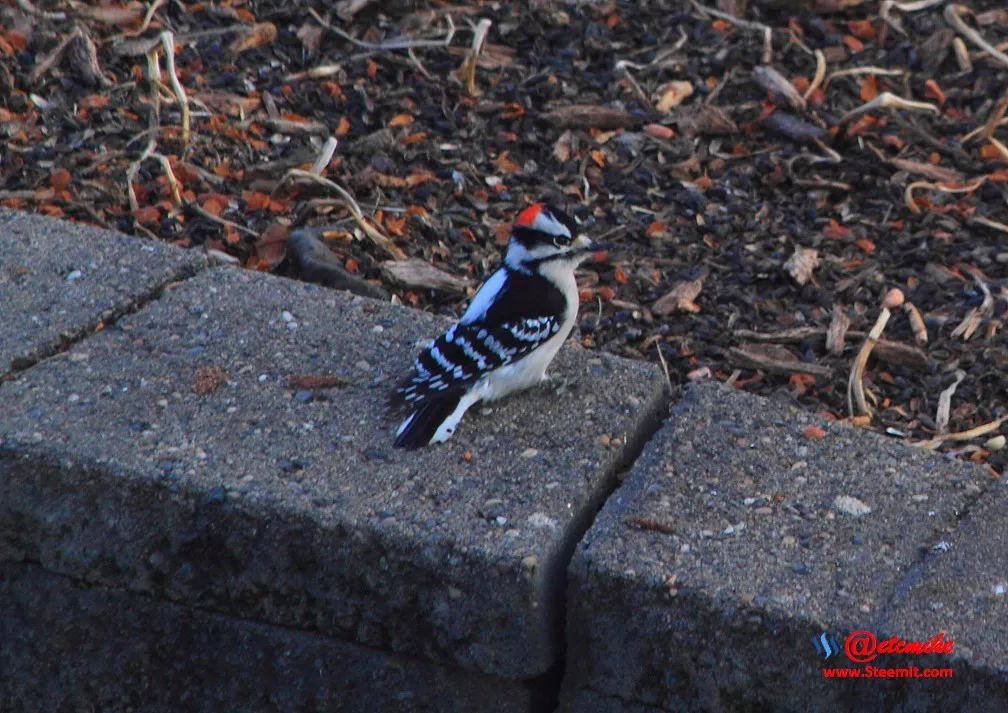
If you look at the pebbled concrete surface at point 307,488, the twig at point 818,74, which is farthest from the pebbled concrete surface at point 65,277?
the twig at point 818,74

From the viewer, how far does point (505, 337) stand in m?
3.82

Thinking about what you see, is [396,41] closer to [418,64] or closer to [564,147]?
[418,64]

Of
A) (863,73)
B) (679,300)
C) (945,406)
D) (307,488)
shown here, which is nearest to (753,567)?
(307,488)

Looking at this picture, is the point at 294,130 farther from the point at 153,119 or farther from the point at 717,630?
the point at 717,630

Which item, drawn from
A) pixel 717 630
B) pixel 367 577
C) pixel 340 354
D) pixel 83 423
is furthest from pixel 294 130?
pixel 717 630

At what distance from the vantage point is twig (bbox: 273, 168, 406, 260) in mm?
4887

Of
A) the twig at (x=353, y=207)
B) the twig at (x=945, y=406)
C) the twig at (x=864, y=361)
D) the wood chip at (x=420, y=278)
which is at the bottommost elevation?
the twig at (x=945, y=406)

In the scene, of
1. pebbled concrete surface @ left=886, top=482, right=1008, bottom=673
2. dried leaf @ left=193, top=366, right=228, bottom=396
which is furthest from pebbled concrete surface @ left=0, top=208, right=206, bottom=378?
pebbled concrete surface @ left=886, top=482, right=1008, bottom=673

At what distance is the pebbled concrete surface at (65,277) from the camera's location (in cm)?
392

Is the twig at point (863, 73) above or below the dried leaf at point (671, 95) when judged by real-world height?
below

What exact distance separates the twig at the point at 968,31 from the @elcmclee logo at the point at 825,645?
11.9 feet

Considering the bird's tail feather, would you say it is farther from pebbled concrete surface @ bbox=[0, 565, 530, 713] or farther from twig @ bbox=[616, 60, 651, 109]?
twig @ bbox=[616, 60, 651, 109]

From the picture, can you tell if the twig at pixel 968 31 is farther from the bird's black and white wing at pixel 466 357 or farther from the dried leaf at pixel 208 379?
the dried leaf at pixel 208 379

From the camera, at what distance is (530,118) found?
18.4ft
